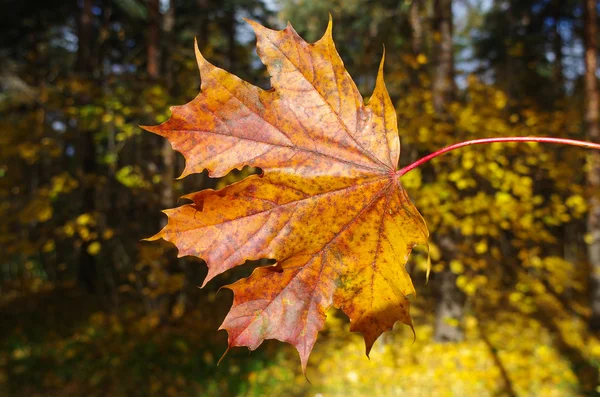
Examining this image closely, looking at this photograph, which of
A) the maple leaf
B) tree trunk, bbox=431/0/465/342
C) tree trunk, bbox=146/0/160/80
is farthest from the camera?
tree trunk, bbox=146/0/160/80

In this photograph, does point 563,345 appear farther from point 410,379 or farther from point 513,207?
point 513,207

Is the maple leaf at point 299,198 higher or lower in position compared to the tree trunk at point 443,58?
lower

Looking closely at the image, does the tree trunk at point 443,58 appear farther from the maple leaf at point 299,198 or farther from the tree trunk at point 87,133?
the tree trunk at point 87,133

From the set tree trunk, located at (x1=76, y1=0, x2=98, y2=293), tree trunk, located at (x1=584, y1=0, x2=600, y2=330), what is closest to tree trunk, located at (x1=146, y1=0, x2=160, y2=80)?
tree trunk, located at (x1=76, y1=0, x2=98, y2=293)

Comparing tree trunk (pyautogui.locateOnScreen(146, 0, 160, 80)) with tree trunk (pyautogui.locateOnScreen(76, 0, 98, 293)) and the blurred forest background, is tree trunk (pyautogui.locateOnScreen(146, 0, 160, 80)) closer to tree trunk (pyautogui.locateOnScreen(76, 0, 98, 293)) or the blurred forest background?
the blurred forest background

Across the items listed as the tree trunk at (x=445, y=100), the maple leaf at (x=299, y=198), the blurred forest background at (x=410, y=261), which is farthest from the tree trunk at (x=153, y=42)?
the maple leaf at (x=299, y=198)

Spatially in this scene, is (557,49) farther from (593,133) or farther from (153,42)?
(153,42)
